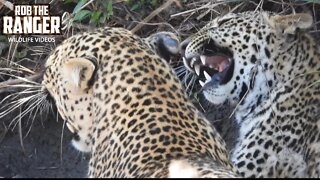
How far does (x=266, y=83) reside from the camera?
6.69m

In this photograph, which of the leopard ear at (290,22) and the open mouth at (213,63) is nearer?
the leopard ear at (290,22)

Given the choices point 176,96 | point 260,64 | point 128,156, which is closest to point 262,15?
point 260,64

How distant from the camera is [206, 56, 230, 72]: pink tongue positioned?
6.82m

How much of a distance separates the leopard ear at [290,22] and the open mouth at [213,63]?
0.39 m

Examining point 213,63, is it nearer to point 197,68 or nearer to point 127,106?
point 197,68

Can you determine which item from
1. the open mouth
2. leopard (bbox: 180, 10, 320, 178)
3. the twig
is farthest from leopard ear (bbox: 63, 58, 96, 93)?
the twig

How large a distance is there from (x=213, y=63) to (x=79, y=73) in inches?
65.9

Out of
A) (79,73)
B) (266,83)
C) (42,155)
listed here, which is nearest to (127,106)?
(79,73)

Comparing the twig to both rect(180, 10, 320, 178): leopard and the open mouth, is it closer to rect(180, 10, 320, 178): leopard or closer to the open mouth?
rect(180, 10, 320, 178): leopard

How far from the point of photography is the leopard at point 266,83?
646 cm

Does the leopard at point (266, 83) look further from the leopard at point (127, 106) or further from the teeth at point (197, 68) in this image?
the leopard at point (127, 106)

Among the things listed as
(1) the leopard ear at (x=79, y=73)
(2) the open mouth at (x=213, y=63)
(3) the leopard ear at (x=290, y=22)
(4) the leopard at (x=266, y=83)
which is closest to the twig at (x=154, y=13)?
(4) the leopard at (x=266, y=83)

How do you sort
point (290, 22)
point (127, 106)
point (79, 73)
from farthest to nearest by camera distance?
point (290, 22) → point (79, 73) → point (127, 106)

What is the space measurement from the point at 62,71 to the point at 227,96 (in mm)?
1615
